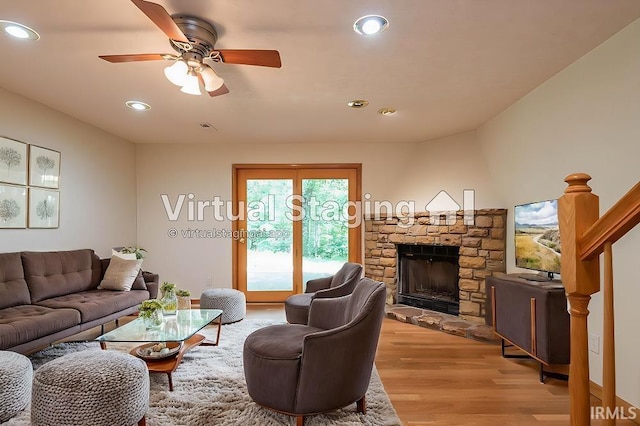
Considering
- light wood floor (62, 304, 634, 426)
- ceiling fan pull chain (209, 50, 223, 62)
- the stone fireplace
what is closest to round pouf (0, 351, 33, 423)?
ceiling fan pull chain (209, 50, 223, 62)

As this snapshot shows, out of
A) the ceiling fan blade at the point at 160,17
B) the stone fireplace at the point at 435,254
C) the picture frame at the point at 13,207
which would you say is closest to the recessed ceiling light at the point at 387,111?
the stone fireplace at the point at 435,254

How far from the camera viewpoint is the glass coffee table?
8.79 ft

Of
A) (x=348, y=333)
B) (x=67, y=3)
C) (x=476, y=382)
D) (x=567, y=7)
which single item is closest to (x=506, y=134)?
(x=567, y=7)

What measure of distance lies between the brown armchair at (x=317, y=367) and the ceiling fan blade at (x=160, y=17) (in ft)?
6.10

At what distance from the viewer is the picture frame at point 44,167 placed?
377 cm

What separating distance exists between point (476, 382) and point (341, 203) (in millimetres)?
3352

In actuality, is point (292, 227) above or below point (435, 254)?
above

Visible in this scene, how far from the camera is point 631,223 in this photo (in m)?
0.95

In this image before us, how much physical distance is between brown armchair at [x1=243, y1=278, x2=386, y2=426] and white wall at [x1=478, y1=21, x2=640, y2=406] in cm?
160

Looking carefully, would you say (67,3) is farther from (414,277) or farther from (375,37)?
(414,277)

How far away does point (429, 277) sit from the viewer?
5.05m

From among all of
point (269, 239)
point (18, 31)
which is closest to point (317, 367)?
point (18, 31)

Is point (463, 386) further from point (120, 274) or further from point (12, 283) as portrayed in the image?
point (12, 283)

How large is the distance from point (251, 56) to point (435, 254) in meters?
3.64
